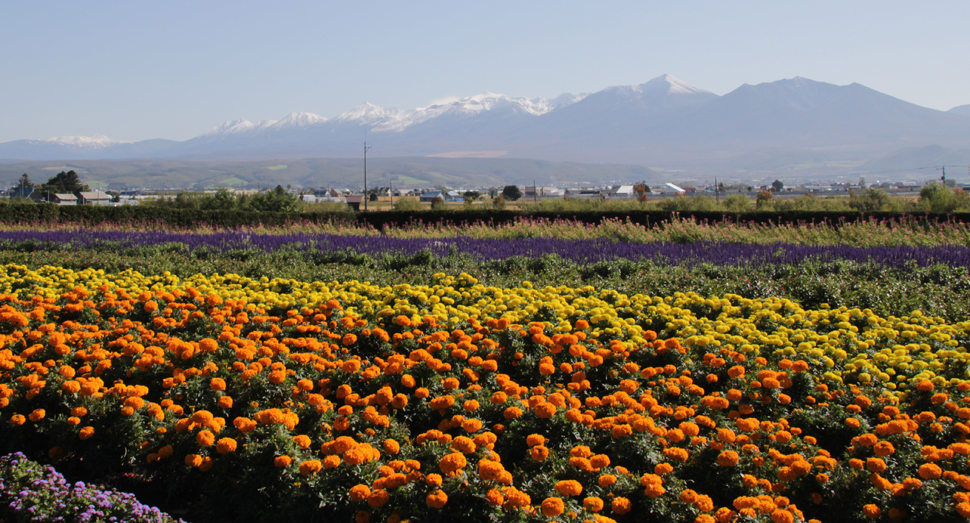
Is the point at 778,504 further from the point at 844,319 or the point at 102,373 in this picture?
the point at 102,373

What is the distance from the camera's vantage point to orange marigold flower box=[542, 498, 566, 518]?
273 centimetres

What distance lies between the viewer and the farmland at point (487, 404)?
311cm

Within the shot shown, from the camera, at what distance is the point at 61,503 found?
3.13 meters

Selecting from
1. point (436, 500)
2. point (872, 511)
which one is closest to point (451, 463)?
point (436, 500)

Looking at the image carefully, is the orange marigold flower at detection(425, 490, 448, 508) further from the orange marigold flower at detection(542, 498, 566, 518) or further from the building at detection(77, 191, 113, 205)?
the building at detection(77, 191, 113, 205)

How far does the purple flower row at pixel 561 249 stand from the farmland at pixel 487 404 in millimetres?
2544

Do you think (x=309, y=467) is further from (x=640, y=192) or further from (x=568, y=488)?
(x=640, y=192)

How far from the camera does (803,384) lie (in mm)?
4363

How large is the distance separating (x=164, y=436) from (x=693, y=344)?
3715mm

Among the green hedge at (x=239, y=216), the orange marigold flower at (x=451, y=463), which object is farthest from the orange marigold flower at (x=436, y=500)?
the green hedge at (x=239, y=216)

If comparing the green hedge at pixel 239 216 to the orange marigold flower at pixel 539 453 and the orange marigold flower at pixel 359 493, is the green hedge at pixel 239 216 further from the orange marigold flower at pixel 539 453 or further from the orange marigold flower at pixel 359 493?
the orange marigold flower at pixel 359 493

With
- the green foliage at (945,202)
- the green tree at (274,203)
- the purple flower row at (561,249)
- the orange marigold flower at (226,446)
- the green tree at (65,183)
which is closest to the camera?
the orange marigold flower at (226,446)

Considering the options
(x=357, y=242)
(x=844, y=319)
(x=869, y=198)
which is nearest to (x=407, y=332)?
(x=844, y=319)

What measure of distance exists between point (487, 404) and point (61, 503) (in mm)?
2268
